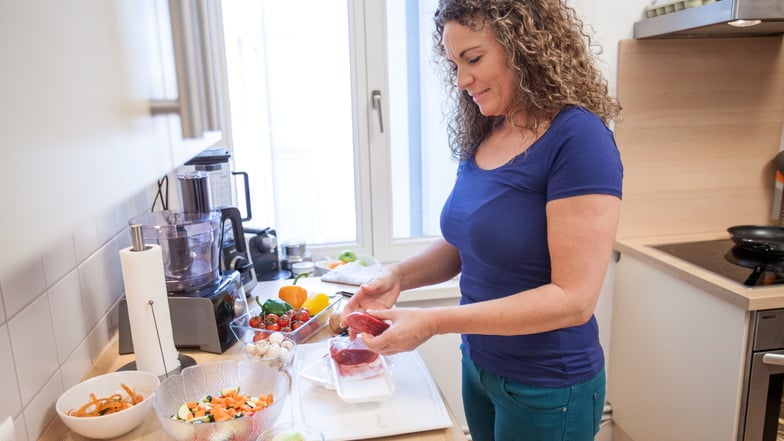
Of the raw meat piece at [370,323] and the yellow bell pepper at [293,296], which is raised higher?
the raw meat piece at [370,323]

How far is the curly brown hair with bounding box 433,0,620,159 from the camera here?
973 millimetres

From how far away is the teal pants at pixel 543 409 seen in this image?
3.35ft

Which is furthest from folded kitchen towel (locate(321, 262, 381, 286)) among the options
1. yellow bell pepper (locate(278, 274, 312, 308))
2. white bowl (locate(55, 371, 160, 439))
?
white bowl (locate(55, 371, 160, 439))

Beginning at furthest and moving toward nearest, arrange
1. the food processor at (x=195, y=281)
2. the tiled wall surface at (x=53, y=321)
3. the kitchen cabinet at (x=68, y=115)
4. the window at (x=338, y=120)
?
the window at (x=338, y=120) → the food processor at (x=195, y=281) → the tiled wall surface at (x=53, y=321) → the kitchen cabinet at (x=68, y=115)

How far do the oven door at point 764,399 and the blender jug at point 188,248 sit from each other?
1474 mm

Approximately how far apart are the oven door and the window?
1.13 metres

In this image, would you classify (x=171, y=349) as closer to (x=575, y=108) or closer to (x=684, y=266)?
(x=575, y=108)

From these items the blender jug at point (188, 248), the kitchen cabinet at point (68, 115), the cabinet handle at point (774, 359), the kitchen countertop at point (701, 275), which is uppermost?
the kitchen cabinet at point (68, 115)

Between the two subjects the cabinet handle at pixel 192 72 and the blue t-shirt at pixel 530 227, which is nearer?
the cabinet handle at pixel 192 72

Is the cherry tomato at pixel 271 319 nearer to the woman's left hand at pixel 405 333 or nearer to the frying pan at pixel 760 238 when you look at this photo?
the woman's left hand at pixel 405 333

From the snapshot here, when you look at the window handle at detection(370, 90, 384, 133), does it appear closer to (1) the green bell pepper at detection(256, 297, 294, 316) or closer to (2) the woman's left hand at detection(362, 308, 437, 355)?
(1) the green bell pepper at detection(256, 297, 294, 316)

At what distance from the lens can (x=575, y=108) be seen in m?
Answer: 0.97

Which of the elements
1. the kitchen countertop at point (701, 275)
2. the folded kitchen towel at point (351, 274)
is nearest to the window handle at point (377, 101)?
the folded kitchen towel at point (351, 274)

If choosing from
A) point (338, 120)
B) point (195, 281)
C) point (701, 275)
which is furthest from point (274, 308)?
point (701, 275)
